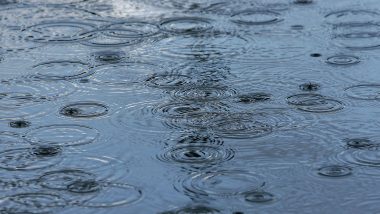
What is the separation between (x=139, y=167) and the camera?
3.65m

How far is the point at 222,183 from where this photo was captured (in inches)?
138

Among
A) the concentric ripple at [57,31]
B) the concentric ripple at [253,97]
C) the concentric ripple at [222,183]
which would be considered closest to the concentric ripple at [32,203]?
the concentric ripple at [222,183]

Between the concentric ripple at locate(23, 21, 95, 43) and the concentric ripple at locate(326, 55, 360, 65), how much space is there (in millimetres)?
1391

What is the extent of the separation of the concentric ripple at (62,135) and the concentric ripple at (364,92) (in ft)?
4.14

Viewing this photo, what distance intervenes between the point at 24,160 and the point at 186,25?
2001 millimetres

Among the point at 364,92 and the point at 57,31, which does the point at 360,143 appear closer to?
the point at 364,92

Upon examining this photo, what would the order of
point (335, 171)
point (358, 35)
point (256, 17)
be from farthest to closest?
point (256, 17), point (358, 35), point (335, 171)

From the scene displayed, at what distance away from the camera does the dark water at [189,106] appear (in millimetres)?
3441

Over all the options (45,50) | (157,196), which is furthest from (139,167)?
(45,50)

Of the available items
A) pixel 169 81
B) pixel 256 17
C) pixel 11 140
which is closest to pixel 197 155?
pixel 11 140

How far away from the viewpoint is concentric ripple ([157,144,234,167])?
3703mm

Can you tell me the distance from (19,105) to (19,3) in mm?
1754

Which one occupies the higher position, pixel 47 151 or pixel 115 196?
pixel 47 151

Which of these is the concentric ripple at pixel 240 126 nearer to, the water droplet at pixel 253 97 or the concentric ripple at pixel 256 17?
the water droplet at pixel 253 97
